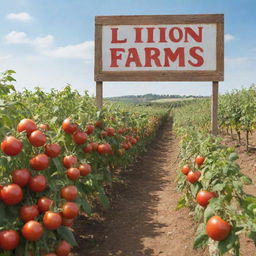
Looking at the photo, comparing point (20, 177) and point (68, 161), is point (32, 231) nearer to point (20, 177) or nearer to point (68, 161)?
point (20, 177)

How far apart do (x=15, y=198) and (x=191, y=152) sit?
3.03 metres

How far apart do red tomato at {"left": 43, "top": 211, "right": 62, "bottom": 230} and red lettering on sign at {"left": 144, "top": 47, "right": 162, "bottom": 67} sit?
3979 millimetres

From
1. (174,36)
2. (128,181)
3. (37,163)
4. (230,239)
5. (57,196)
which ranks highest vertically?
(174,36)

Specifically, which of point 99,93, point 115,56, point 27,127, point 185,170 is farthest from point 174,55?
point 27,127

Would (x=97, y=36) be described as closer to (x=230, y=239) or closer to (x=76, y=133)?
(x=76, y=133)

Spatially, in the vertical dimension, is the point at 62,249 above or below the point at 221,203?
below

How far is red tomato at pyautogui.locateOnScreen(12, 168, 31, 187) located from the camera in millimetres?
2330

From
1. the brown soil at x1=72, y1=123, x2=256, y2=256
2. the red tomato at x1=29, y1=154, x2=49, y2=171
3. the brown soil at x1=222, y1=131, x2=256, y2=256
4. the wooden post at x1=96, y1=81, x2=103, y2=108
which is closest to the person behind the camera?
the red tomato at x1=29, y1=154, x2=49, y2=171

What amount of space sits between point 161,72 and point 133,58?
0.51 meters

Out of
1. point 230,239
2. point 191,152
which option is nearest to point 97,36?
point 191,152

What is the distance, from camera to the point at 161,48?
5730 millimetres

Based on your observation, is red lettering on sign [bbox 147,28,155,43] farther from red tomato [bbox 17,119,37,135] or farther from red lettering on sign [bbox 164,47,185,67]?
red tomato [bbox 17,119,37,135]

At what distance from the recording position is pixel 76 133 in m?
3.63

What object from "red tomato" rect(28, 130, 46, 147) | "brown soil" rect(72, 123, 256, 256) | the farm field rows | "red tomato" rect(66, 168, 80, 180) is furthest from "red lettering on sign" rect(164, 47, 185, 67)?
"red tomato" rect(28, 130, 46, 147)
